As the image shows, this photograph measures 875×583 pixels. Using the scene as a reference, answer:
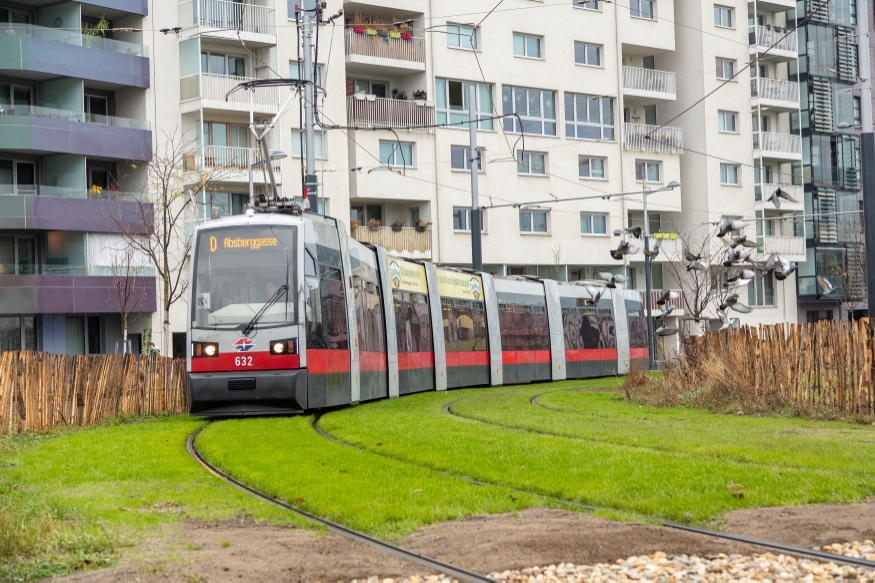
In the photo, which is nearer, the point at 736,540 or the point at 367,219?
the point at 736,540

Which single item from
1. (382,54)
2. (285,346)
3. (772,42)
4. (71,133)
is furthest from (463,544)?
(772,42)

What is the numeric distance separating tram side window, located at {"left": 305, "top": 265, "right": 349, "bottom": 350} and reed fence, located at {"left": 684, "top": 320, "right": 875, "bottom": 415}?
6763 millimetres

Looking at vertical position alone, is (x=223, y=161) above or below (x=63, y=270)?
above

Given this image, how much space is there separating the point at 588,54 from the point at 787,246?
16.5 meters

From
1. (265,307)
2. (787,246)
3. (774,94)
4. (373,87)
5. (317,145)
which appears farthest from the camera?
(787,246)

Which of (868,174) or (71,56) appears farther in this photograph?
(71,56)

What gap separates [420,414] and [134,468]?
7.81 meters

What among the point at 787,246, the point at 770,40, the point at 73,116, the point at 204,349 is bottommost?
the point at 204,349

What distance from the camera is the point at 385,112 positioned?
5356cm

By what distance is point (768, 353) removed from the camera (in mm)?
21516

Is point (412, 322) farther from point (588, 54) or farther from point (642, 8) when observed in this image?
point (642, 8)

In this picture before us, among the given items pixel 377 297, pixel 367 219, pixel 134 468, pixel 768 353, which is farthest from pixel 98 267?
pixel 134 468

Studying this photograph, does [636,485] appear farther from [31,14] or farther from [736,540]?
[31,14]

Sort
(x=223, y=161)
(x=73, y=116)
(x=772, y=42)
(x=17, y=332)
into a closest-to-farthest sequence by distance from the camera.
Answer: (x=17, y=332)
(x=73, y=116)
(x=223, y=161)
(x=772, y=42)
